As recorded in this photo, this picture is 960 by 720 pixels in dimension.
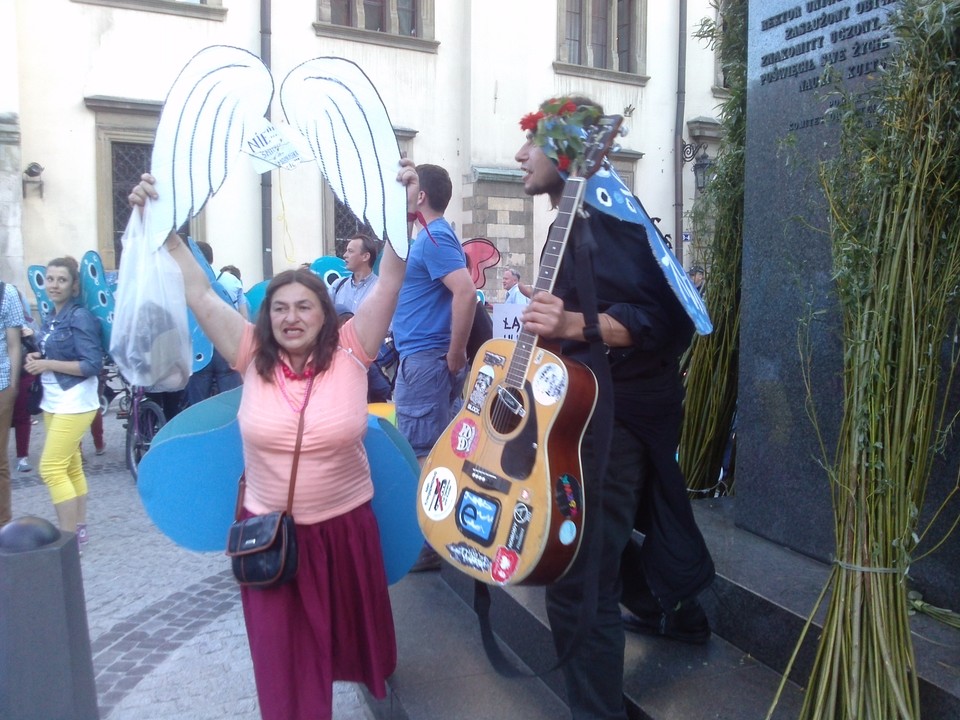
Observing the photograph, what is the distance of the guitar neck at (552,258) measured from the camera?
2.32 metres

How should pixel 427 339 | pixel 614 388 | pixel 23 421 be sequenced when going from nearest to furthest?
pixel 614 388 → pixel 427 339 → pixel 23 421

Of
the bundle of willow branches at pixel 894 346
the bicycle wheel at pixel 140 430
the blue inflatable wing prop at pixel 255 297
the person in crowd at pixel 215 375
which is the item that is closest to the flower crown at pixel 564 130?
the bundle of willow branches at pixel 894 346

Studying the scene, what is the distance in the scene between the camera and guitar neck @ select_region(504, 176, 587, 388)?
232 cm

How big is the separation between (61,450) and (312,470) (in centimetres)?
304

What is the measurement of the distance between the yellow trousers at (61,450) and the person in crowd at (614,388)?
362 centimetres

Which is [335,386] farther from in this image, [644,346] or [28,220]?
[28,220]

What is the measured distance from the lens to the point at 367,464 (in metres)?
3.00

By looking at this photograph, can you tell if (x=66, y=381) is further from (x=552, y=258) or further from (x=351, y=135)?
(x=552, y=258)

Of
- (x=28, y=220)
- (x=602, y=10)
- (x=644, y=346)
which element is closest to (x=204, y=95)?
(x=644, y=346)

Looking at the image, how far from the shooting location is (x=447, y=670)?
10.9ft

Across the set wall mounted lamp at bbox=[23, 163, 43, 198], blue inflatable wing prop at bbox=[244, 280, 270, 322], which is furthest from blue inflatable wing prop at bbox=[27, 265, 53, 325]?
wall mounted lamp at bbox=[23, 163, 43, 198]

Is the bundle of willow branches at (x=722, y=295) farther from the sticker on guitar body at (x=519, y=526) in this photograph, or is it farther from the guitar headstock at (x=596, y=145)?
the sticker on guitar body at (x=519, y=526)

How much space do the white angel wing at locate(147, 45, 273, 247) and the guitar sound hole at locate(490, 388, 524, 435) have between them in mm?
1075

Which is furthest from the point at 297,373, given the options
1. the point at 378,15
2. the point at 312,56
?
the point at 378,15
